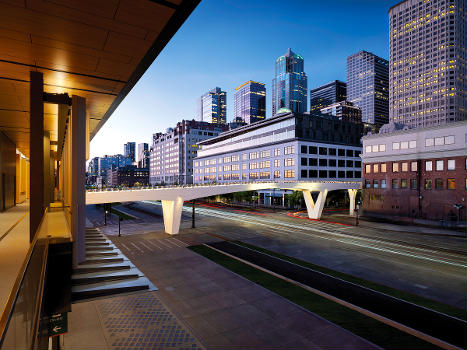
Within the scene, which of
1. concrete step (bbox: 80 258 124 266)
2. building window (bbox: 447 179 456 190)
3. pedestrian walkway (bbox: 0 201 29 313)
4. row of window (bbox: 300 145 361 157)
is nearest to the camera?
pedestrian walkway (bbox: 0 201 29 313)

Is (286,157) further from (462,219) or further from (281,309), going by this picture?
(281,309)

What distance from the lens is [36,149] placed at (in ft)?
40.3

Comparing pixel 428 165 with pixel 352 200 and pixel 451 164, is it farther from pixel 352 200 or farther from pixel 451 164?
pixel 352 200

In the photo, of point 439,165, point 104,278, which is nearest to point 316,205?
point 439,165

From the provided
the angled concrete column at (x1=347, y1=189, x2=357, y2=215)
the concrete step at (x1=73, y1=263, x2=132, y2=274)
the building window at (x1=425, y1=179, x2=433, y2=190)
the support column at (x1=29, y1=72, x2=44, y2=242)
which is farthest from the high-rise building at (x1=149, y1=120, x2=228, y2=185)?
the support column at (x1=29, y1=72, x2=44, y2=242)

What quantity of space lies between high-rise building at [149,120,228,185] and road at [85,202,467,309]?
330 ft

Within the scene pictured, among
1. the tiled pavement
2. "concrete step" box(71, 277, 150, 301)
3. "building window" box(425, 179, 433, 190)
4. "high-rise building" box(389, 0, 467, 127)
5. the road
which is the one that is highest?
"high-rise building" box(389, 0, 467, 127)

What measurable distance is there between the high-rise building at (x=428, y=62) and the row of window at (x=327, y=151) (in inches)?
3852

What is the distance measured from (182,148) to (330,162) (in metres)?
90.7

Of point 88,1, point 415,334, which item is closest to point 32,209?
point 88,1

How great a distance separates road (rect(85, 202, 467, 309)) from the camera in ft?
63.4

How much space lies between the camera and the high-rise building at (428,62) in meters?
140

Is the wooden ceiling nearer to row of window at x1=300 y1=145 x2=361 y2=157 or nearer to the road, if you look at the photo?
the road

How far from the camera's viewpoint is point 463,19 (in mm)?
143125
